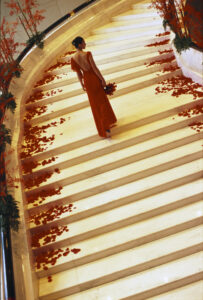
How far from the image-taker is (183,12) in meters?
6.54

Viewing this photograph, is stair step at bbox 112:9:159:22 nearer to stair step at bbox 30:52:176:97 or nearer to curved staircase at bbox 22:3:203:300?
stair step at bbox 30:52:176:97

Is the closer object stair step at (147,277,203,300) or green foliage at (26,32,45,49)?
stair step at (147,277,203,300)

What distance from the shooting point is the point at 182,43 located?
21.1 ft

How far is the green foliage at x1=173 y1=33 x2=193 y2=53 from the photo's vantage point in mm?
6371

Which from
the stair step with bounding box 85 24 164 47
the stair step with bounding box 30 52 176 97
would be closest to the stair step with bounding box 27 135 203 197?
the stair step with bounding box 30 52 176 97

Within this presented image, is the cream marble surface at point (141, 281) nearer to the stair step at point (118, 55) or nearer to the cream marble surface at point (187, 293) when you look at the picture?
the cream marble surface at point (187, 293)

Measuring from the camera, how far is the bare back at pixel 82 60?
17.6ft

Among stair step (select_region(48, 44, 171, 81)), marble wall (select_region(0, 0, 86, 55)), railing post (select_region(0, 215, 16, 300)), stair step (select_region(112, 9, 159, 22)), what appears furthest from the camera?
marble wall (select_region(0, 0, 86, 55))

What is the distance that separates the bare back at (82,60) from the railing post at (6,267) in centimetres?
266

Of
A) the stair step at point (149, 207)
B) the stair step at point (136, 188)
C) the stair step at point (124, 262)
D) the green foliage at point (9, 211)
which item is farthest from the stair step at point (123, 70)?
the green foliage at point (9, 211)

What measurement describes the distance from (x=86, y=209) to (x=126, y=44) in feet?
14.4

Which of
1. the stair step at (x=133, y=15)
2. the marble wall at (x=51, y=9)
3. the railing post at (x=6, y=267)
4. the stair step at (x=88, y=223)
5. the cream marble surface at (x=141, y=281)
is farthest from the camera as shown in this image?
the marble wall at (x=51, y=9)

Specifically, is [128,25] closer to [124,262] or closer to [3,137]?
[3,137]

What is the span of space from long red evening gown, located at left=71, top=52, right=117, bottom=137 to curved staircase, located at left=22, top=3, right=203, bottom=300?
25 centimetres
